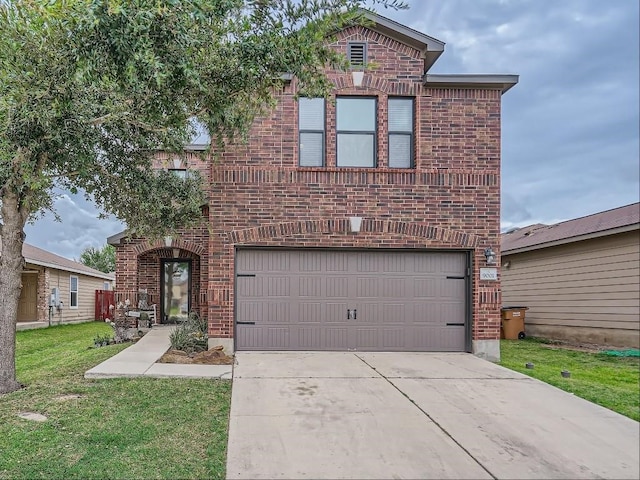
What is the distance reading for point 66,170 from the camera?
23.0 feet

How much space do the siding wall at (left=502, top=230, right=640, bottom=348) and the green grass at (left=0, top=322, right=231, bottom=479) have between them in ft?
20.1

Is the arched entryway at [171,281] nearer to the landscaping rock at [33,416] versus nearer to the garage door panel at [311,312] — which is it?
the garage door panel at [311,312]

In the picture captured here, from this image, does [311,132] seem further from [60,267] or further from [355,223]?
[60,267]

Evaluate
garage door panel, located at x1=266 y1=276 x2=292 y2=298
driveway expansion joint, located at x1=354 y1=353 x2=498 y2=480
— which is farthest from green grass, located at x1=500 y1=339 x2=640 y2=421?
garage door panel, located at x1=266 y1=276 x2=292 y2=298

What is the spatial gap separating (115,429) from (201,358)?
318 centimetres

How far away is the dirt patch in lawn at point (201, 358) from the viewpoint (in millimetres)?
7715

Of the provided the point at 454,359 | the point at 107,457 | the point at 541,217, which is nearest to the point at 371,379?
the point at 454,359

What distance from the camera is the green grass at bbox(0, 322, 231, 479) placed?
3.80 meters

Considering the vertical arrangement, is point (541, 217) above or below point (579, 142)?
below

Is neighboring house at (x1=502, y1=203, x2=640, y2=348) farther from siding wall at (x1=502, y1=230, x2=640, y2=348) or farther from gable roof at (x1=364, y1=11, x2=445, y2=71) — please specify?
gable roof at (x1=364, y1=11, x2=445, y2=71)

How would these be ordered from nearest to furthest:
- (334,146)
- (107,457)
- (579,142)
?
(107,457) < (579,142) < (334,146)

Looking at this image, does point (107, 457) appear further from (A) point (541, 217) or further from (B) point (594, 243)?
(B) point (594, 243)

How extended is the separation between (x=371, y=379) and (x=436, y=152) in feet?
14.6

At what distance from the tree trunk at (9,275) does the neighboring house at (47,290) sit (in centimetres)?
1077
